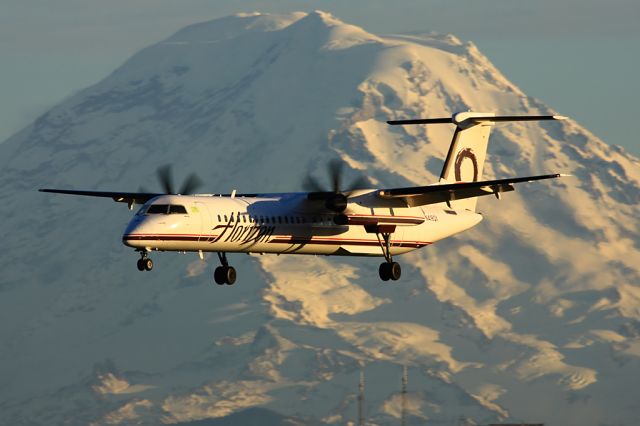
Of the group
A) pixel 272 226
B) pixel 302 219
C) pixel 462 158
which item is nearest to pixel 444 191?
pixel 302 219

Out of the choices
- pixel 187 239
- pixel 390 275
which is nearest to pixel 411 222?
pixel 390 275

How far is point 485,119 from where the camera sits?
261 ft

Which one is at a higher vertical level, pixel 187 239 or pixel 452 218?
pixel 187 239

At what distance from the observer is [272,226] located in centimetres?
6862

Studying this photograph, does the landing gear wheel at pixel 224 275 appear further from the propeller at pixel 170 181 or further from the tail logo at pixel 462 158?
the tail logo at pixel 462 158

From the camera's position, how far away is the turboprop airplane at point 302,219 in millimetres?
64312

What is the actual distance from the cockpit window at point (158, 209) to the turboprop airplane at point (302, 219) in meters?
0.04

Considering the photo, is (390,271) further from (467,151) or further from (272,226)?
(467,151)

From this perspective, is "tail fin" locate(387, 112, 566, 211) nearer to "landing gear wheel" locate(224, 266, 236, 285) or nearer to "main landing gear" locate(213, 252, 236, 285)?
"landing gear wheel" locate(224, 266, 236, 285)

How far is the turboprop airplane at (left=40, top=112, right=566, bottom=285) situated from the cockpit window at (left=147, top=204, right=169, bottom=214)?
4cm

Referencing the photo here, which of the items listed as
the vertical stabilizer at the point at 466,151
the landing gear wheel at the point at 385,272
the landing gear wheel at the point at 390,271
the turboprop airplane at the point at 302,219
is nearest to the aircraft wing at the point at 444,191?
the turboprop airplane at the point at 302,219

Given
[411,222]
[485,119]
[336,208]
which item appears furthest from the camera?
[485,119]

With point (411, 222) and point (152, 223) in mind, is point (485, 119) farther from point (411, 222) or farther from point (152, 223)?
point (152, 223)

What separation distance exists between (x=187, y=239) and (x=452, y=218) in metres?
17.9
